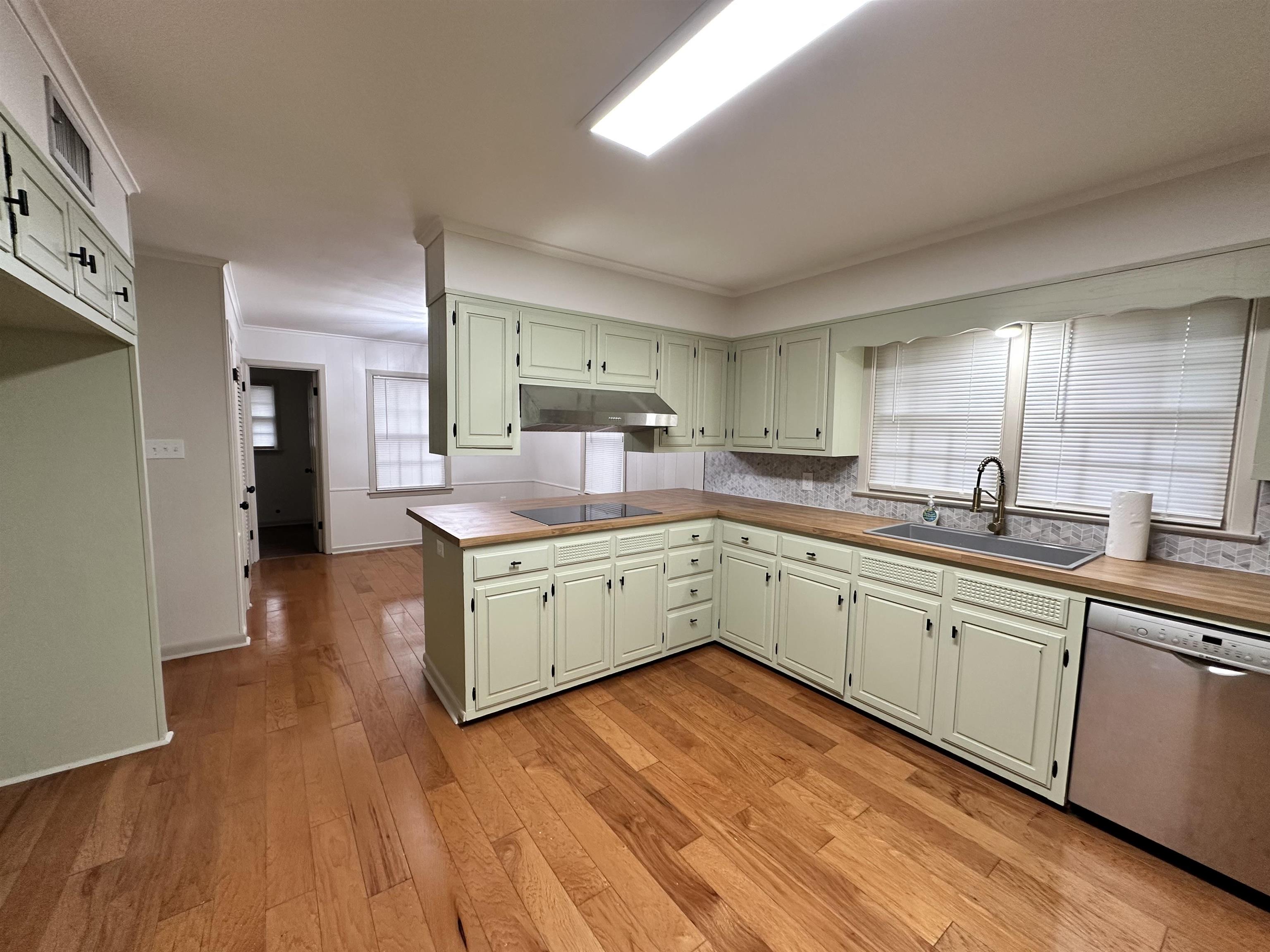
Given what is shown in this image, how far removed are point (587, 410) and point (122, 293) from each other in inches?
82.2

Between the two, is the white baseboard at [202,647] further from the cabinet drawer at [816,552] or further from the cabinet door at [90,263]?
the cabinet drawer at [816,552]

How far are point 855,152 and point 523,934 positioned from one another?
2.86 meters

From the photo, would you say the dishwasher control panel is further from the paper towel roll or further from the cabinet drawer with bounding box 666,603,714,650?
the cabinet drawer with bounding box 666,603,714,650

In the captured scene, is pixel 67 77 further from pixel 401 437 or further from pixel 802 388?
pixel 401 437

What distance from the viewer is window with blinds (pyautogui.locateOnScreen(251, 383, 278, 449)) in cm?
723

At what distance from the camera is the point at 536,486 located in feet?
23.0

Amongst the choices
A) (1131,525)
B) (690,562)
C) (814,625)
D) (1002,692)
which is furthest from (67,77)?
(1131,525)

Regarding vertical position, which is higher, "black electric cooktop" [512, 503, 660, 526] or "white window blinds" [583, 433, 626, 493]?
"white window blinds" [583, 433, 626, 493]

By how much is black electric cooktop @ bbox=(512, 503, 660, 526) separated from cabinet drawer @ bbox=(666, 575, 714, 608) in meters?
0.50

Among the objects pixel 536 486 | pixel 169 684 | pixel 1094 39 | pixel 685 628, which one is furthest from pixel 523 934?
pixel 536 486

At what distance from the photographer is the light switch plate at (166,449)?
3.10 meters

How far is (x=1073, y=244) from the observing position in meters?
2.28

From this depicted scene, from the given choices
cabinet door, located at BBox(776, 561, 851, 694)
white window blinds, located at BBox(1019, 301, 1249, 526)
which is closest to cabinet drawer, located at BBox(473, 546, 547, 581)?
cabinet door, located at BBox(776, 561, 851, 694)

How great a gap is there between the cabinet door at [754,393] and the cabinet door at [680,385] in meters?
0.36
